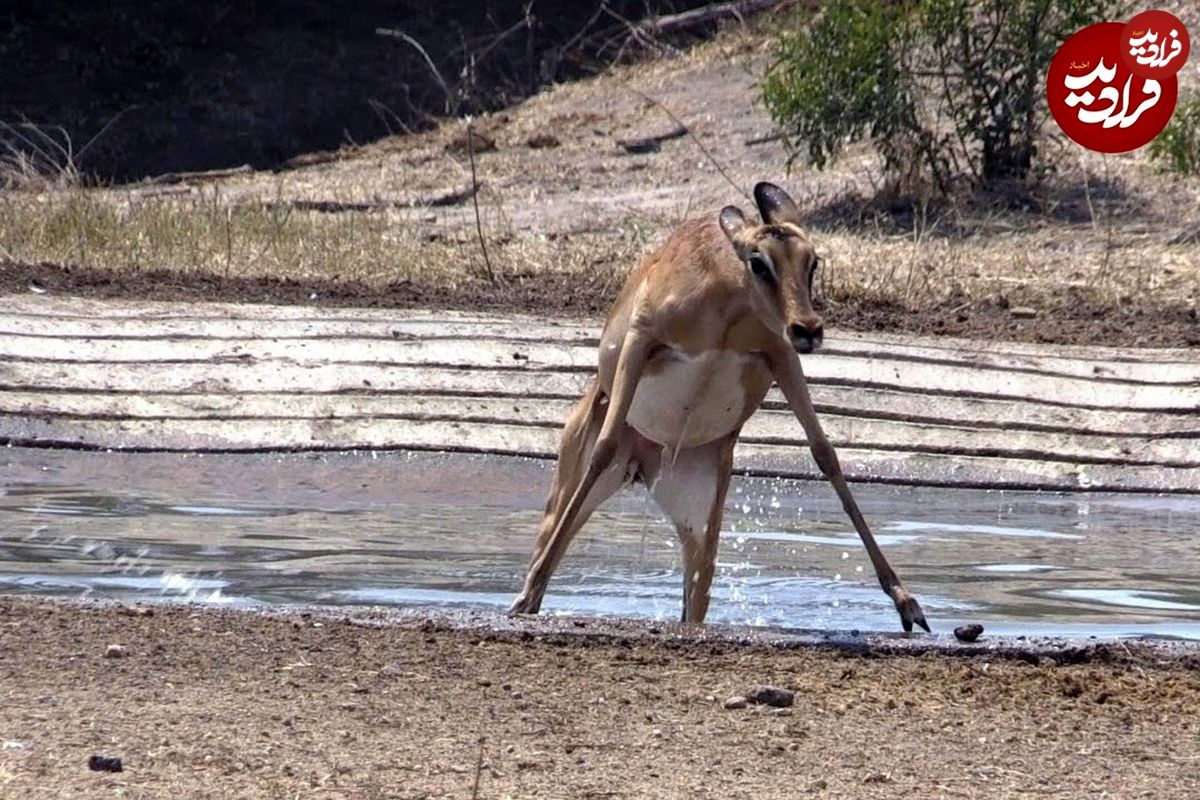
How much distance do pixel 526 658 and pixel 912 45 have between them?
1237 centimetres

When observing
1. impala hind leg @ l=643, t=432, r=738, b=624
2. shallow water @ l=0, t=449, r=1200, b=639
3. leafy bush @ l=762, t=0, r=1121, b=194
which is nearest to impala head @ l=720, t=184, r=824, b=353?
impala hind leg @ l=643, t=432, r=738, b=624

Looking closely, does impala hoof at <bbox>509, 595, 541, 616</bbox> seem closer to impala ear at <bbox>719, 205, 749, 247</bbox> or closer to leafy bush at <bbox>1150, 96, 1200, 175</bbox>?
impala ear at <bbox>719, 205, 749, 247</bbox>

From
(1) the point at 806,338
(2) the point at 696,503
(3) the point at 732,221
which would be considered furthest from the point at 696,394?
(1) the point at 806,338

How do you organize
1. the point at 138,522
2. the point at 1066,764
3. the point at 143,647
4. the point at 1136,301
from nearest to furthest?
the point at 1066,764 → the point at 143,647 → the point at 138,522 → the point at 1136,301

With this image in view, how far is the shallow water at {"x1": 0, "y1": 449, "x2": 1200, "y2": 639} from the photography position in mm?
8062

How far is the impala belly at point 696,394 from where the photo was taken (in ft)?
23.4

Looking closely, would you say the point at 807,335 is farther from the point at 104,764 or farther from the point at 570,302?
the point at 570,302

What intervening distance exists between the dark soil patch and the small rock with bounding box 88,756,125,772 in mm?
8464

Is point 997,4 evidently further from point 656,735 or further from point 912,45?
point 656,735

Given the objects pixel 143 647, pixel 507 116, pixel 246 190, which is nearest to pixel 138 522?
pixel 143 647

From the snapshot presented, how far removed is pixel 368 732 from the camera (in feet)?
16.5

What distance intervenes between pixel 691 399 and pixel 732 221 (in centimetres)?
64

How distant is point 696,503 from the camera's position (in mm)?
7488

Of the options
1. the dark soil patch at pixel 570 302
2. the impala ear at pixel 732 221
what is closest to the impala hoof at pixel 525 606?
the impala ear at pixel 732 221
